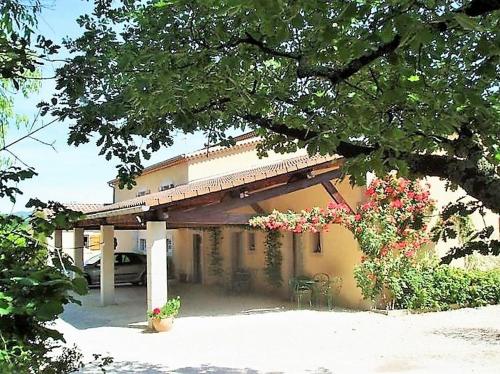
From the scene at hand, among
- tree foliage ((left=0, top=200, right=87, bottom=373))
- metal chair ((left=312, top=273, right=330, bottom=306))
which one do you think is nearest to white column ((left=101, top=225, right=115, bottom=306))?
metal chair ((left=312, top=273, right=330, bottom=306))

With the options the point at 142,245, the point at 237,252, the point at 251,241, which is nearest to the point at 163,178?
the point at 142,245

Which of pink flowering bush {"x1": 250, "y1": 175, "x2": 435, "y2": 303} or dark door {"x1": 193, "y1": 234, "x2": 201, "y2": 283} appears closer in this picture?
pink flowering bush {"x1": 250, "y1": 175, "x2": 435, "y2": 303}

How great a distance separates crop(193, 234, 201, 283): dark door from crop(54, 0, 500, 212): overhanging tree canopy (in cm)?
Result: 1854

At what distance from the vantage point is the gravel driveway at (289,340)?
8.97 meters

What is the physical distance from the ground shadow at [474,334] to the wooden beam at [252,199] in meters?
4.32

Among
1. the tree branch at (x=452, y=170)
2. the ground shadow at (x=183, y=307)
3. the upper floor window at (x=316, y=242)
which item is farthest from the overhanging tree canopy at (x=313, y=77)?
the upper floor window at (x=316, y=242)

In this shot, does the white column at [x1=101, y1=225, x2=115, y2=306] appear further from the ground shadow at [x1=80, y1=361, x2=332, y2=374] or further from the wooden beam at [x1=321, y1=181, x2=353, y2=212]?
the ground shadow at [x1=80, y1=361, x2=332, y2=374]

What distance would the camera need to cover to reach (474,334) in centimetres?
1151

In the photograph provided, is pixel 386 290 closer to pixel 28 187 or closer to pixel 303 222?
pixel 303 222

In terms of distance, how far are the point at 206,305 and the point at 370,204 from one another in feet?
19.5

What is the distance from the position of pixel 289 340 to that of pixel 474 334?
381 cm

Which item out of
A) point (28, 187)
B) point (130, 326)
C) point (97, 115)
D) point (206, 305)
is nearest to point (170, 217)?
point (130, 326)

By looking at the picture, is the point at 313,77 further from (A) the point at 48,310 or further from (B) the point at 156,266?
(B) the point at 156,266

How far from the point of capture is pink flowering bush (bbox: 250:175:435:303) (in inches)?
563
